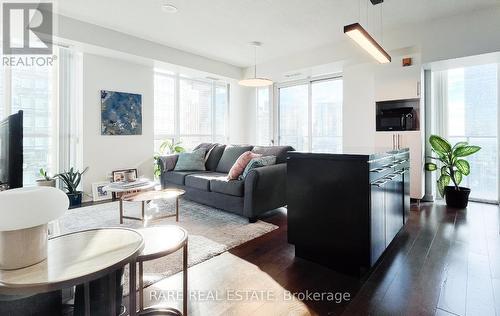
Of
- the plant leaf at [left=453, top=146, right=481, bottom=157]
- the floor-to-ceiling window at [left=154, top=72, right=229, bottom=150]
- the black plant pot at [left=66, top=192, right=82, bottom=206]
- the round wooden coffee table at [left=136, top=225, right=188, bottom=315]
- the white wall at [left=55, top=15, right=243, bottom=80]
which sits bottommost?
the black plant pot at [left=66, top=192, right=82, bottom=206]

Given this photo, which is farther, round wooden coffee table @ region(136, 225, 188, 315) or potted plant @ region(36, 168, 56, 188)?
potted plant @ region(36, 168, 56, 188)

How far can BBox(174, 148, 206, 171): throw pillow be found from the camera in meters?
4.60

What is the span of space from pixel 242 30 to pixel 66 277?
4295 millimetres

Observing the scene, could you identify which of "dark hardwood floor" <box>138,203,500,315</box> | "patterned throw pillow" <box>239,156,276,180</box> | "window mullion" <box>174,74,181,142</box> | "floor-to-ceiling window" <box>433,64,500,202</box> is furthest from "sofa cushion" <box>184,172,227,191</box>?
"floor-to-ceiling window" <box>433,64,500,202</box>

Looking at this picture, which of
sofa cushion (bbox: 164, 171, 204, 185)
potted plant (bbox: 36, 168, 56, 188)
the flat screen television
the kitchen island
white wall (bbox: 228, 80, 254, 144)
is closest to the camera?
the flat screen television

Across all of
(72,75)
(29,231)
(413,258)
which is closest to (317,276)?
(413,258)

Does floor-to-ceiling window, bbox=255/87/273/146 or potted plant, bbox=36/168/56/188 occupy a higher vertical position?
floor-to-ceiling window, bbox=255/87/273/146

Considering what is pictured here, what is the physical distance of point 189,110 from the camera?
6.37m

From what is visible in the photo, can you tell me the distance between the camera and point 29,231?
887 mm

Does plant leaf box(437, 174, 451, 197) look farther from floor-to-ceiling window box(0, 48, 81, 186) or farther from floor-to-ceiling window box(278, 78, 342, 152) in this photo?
floor-to-ceiling window box(0, 48, 81, 186)

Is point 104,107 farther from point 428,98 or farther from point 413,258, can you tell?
point 428,98

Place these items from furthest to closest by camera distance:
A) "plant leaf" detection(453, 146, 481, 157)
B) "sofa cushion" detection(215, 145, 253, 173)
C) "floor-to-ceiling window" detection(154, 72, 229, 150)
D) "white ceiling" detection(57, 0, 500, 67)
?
"floor-to-ceiling window" detection(154, 72, 229, 150) → "sofa cushion" detection(215, 145, 253, 173) → "plant leaf" detection(453, 146, 481, 157) → "white ceiling" detection(57, 0, 500, 67)

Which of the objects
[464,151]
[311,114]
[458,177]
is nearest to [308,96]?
[311,114]

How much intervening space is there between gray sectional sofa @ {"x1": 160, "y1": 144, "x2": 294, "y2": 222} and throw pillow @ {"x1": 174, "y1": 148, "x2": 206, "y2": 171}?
5.8 inches
